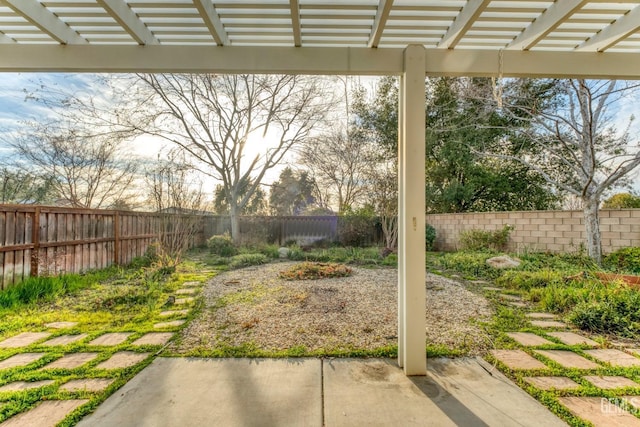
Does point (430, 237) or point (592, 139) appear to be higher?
point (592, 139)

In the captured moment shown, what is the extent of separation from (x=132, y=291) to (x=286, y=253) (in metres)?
3.34

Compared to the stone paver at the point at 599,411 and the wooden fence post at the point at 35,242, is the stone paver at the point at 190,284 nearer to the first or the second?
the wooden fence post at the point at 35,242

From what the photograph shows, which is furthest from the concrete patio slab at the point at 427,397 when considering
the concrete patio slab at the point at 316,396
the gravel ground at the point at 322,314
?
the gravel ground at the point at 322,314

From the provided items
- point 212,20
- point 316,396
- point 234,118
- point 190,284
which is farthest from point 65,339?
point 234,118

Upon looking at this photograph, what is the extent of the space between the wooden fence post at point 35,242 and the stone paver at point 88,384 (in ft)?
9.85

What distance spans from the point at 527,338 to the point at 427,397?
1641mm

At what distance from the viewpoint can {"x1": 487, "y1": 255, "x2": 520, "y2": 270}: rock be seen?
5.09 meters

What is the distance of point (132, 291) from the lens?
391cm

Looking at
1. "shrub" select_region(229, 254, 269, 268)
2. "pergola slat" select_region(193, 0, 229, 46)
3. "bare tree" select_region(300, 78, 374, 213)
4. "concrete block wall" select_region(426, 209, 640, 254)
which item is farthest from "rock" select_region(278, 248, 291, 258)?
"pergola slat" select_region(193, 0, 229, 46)

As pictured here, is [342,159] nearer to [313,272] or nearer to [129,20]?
[313,272]

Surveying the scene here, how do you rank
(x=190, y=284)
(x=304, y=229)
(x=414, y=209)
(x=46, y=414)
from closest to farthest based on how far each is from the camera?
(x=46, y=414), (x=414, y=209), (x=190, y=284), (x=304, y=229)

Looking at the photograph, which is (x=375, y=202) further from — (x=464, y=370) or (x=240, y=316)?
(x=464, y=370)

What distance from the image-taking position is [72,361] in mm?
2279

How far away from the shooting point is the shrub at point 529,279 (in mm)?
4113
